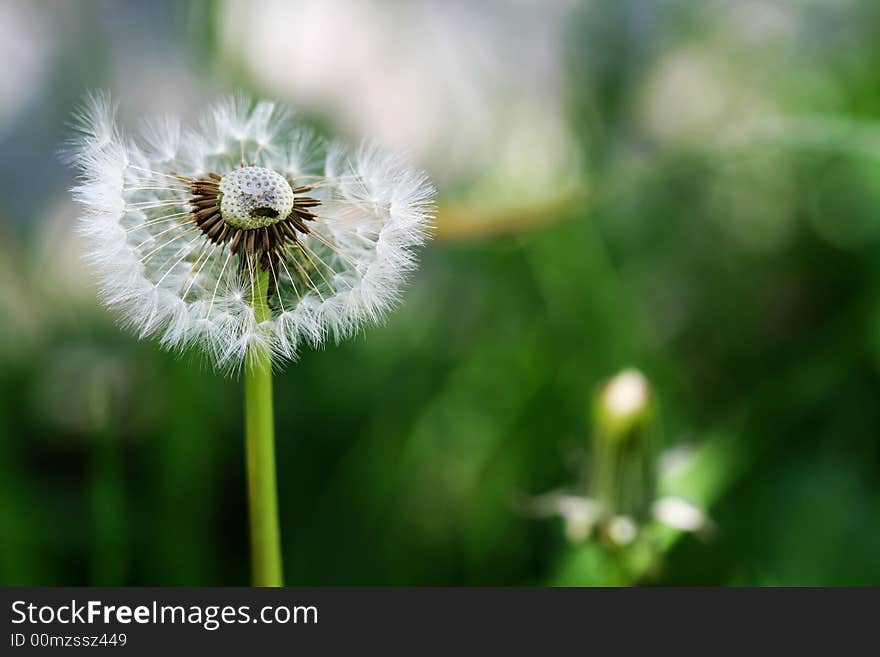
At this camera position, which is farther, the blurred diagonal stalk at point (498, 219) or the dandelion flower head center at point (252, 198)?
the blurred diagonal stalk at point (498, 219)

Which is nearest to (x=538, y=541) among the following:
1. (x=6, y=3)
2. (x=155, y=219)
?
(x=155, y=219)

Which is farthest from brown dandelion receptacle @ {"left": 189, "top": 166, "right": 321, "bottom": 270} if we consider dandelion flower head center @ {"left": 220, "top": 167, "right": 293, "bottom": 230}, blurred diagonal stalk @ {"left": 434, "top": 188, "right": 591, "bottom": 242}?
blurred diagonal stalk @ {"left": 434, "top": 188, "right": 591, "bottom": 242}

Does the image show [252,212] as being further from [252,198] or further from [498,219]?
[498,219]

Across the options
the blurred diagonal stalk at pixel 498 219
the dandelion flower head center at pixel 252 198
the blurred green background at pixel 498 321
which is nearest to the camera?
the dandelion flower head center at pixel 252 198

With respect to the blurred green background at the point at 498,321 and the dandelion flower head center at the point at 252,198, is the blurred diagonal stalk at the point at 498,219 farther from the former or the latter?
the dandelion flower head center at the point at 252,198

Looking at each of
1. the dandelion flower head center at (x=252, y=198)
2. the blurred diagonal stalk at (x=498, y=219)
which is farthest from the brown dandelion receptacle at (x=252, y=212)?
the blurred diagonal stalk at (x=498, y=219)

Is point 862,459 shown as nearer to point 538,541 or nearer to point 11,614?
point 538,541

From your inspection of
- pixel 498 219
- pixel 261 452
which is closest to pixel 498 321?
pixel 498 219

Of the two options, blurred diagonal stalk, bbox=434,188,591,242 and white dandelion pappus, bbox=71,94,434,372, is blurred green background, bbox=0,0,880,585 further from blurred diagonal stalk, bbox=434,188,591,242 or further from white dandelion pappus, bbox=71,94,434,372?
white dandelion pappus, bbox=71,94,434,372
